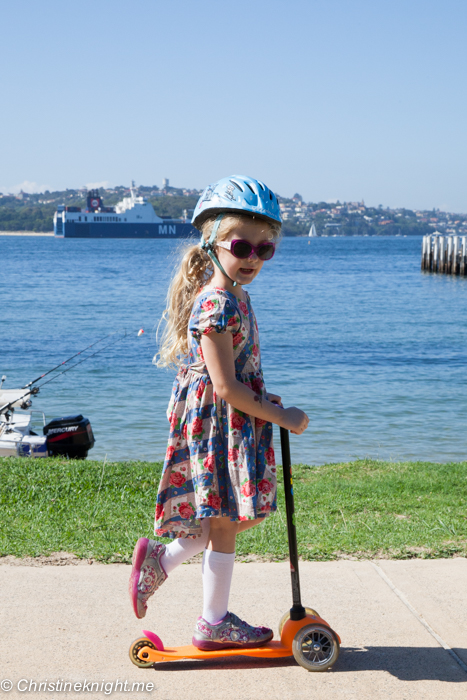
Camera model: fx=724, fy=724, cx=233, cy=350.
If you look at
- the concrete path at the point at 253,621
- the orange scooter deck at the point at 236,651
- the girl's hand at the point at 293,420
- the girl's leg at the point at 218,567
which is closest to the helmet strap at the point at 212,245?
the girl's hand at the point at 293,420

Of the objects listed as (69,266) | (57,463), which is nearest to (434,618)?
(57,463)

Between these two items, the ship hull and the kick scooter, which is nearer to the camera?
the kick scooter

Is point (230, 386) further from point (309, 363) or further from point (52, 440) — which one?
point (309, 363)

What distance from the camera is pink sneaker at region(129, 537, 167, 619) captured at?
106 inches

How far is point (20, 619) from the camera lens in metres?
2.95

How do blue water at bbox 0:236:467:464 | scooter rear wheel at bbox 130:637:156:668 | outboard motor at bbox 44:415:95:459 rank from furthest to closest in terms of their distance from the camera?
blue water at bbox 0:236:467:464
outboard motor at bbox 44:415:95:459
scooter rear wheel at bbox 130:637:156:668

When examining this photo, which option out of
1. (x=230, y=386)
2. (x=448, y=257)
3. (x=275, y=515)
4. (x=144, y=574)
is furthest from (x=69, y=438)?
(x=448, y=257)

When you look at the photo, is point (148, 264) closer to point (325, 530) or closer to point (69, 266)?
point (69, 266)

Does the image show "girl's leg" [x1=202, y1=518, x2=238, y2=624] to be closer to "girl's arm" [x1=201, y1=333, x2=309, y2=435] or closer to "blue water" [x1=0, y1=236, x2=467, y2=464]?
"girl's arm" [x1=201, y1=333, x2=309, y2=435]

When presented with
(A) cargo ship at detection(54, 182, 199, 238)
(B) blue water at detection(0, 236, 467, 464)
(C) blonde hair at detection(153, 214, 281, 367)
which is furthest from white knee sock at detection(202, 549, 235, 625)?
(A) cargo ship at detection(54, 182, 199, 238)

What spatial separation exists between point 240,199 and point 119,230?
450ft

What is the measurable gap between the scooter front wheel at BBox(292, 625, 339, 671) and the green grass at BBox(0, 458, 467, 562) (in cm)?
109

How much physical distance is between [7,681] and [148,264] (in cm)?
6819

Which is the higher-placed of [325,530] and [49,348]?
[325,530]
